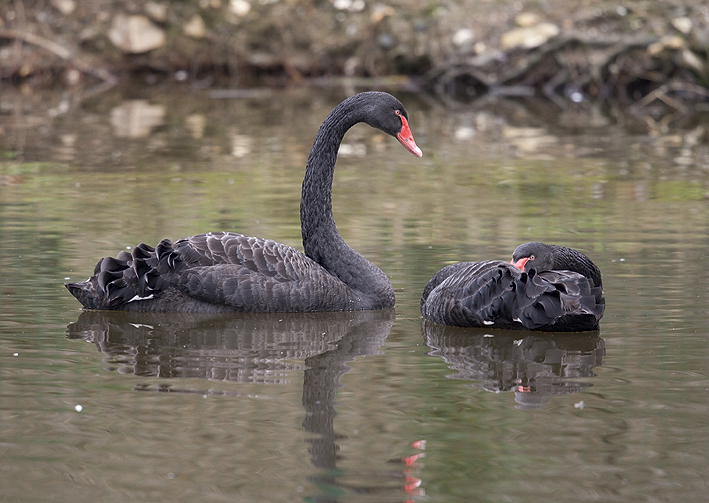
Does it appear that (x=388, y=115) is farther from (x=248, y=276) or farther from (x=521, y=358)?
(x=521, y=358)

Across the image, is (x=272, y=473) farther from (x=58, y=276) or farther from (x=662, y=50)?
(x=662, y=50)

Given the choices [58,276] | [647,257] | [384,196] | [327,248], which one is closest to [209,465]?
[327,248]

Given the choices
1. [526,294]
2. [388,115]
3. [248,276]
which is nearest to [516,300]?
[526,294]

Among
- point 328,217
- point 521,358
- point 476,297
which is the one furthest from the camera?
point 328,217

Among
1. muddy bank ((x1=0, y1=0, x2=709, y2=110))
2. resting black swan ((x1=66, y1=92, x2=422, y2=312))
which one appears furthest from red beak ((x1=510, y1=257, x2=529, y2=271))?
muddy bank ((x1=0, y1=0, x2=709, y2=110))

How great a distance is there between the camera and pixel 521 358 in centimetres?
575

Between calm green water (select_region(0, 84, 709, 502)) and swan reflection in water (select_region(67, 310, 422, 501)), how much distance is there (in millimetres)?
20

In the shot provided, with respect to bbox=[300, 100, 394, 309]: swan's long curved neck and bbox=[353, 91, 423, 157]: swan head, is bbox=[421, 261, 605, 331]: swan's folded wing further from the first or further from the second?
bbox=[353, 91, 423, 157]: swan head

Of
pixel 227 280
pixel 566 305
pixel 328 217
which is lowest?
pixel 566 305

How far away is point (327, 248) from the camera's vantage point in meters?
7.18

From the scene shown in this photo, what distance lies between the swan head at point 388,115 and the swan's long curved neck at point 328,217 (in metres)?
0.09

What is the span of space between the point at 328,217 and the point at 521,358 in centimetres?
194

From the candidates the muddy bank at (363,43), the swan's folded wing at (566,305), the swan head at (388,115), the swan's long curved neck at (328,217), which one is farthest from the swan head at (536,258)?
the muddy bank at (363,43)

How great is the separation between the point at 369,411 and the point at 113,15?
1919 cm
